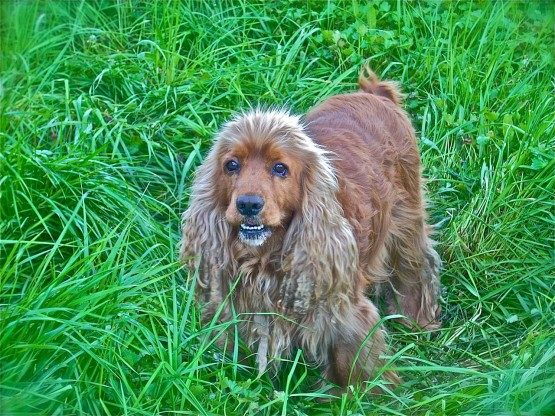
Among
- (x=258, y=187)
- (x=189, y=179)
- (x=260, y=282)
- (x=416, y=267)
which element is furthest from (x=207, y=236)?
(x=416, y=267)

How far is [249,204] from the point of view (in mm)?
3465

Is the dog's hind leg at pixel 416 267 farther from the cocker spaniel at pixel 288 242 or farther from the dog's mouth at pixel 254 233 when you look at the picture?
the dog's mouth at pixel 254 233

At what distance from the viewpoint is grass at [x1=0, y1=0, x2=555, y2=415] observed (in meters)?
3.31

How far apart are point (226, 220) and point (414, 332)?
130cm

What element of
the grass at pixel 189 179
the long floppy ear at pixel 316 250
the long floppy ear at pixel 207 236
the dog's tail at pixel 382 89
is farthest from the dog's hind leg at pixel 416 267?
the long floppy ear at pixel 207 236

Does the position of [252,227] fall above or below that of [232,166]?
below

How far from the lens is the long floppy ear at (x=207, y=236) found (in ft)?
12.4

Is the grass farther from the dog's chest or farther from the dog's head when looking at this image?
the dog's head

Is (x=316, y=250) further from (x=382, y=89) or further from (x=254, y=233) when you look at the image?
(x=382, y=89)

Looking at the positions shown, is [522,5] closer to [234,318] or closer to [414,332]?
[414,332]

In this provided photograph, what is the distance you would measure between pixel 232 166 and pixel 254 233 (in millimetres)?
309

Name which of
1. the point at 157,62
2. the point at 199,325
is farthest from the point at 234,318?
the point at 157,62

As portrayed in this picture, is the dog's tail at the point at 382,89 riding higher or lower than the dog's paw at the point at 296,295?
higher

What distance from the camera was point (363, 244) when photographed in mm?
4012
